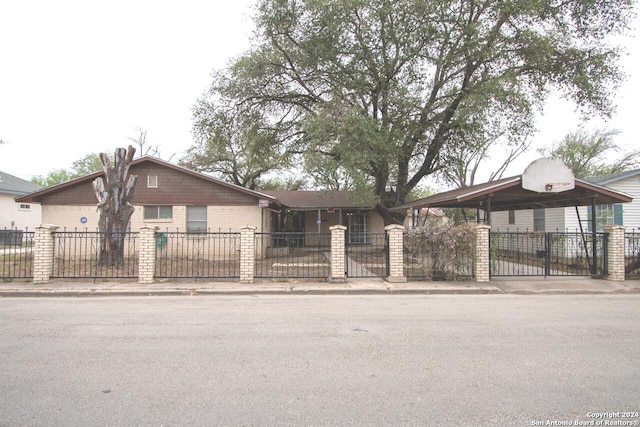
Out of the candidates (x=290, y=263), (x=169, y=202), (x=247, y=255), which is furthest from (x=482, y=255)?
(x=169, y=202)

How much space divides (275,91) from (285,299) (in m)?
16.6

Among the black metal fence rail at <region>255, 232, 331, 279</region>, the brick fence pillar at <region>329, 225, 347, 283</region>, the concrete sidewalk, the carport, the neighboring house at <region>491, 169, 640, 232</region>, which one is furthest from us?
the neighboring house at <region>491, 169, 640, 232</region>

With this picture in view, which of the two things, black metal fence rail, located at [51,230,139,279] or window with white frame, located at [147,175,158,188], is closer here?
black metal fence rail, located at [51,230,139,279]

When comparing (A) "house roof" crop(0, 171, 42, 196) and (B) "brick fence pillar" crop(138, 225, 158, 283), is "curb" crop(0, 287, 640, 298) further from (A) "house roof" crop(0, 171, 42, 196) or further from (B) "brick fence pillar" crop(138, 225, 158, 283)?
(A) "house roof" crop(0, 171, 42, 196)

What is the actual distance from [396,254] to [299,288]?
10.1 ft

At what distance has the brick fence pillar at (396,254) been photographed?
1150cm

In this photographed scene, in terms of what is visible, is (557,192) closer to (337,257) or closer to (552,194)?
(552,194)

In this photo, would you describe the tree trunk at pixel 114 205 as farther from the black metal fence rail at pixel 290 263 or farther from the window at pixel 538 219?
the window at pixel 538 219

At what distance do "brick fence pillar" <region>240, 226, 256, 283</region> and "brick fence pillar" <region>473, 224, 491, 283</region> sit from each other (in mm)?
6502

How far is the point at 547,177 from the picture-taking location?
38.8 feet

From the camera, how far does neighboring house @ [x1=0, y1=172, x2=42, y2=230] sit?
92.7 feet

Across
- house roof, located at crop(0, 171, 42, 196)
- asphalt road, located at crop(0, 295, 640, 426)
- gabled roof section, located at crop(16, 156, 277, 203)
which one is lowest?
asphalt road, located at crop(0, 295, 640, 426)

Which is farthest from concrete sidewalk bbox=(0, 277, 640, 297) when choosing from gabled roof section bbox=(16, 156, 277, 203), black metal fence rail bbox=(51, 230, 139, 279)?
gabled roof section bbox=(16, 156, 277, 203)

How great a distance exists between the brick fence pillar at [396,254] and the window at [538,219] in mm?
12492
